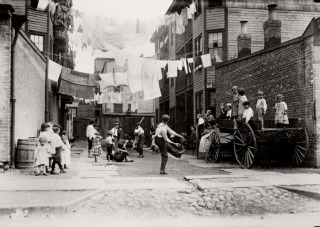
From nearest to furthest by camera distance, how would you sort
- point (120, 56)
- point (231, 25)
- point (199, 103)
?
point (120, 56) < point (231, 25) < point (199, 103)

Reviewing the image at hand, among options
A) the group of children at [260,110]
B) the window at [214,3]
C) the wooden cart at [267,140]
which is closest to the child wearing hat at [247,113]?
the group of children at [260,110]

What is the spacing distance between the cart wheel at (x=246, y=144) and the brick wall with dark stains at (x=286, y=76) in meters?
1.90

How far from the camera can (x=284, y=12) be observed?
22125 mm

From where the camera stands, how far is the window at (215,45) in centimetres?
2172

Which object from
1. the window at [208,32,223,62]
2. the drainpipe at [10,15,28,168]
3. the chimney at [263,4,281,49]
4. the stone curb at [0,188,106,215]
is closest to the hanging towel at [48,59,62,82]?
the drainpipe at [10,15,28,168]

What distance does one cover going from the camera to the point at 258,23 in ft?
72.9

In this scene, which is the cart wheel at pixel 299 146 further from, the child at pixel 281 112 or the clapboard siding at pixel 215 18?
the clapboard siding at pixel 215 18

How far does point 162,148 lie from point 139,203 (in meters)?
3.49

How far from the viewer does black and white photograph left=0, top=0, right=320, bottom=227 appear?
6844mm

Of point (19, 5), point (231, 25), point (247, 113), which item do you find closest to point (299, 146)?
point (247, 113)

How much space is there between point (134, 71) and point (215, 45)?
17.6 feet

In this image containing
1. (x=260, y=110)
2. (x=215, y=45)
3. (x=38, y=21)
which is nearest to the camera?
(x=260, y=110)

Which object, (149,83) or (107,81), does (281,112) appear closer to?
(149,83)

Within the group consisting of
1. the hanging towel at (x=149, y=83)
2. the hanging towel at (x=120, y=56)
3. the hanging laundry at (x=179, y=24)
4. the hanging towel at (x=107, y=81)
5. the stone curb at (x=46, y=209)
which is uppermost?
the hanging laundry at (x=179, y=24)
